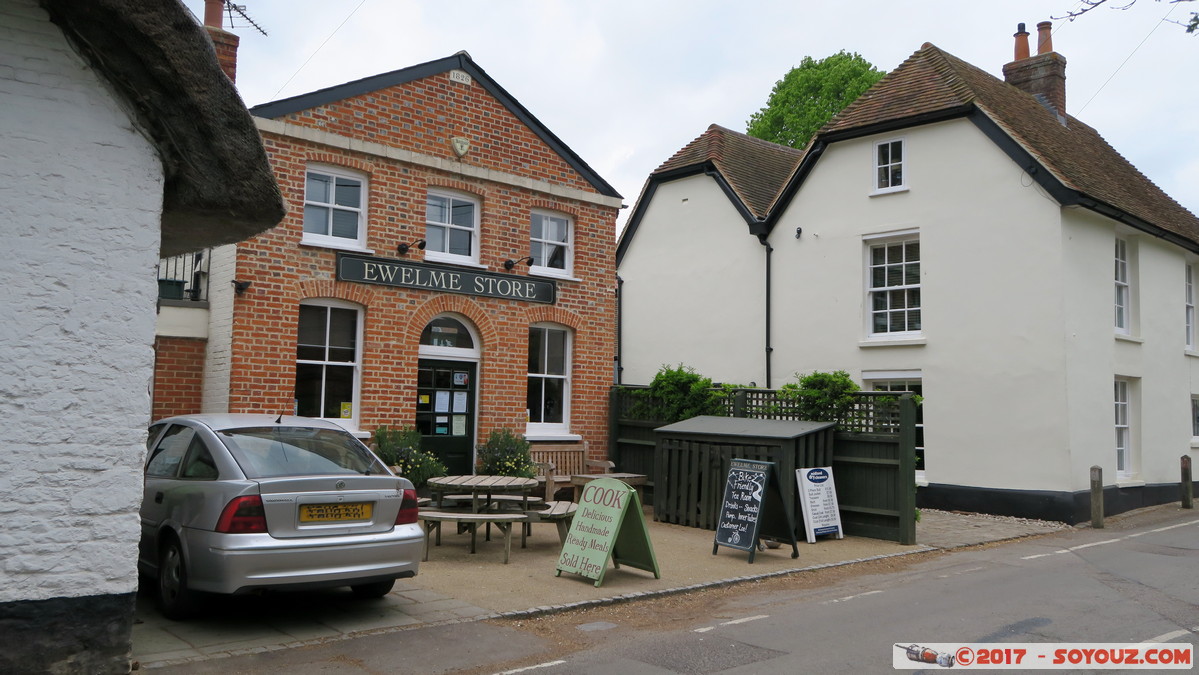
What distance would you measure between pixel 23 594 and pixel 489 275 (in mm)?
9966

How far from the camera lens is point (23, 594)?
5.14 metres

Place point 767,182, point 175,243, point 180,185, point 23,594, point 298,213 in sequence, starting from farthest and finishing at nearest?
point 767,182, point 298,213, point 175,243, point 180,185, point 23,594

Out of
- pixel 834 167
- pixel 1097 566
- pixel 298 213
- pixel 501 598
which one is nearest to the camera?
pixel 501 598

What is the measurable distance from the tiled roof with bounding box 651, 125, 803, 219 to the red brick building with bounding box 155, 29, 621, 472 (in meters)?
5.32

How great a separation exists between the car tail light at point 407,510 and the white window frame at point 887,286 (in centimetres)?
1228

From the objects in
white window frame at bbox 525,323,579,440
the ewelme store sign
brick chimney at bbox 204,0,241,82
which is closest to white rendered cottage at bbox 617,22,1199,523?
white window frame at bbox 525,323,579,440

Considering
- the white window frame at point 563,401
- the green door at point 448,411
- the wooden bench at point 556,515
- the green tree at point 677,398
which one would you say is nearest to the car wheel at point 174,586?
the wooden bench at point 556,515

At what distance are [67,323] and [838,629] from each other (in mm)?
5800

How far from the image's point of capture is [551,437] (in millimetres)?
15594

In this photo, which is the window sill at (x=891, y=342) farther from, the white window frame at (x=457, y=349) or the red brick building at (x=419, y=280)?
the white window frame at (x=457, y=349)

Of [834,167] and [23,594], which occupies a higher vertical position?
[834,167]

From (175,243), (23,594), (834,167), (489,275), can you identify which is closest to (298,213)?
(489,275)

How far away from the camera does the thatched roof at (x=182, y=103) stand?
5371 mm

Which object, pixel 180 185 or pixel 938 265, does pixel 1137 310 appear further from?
pixel 180 185
